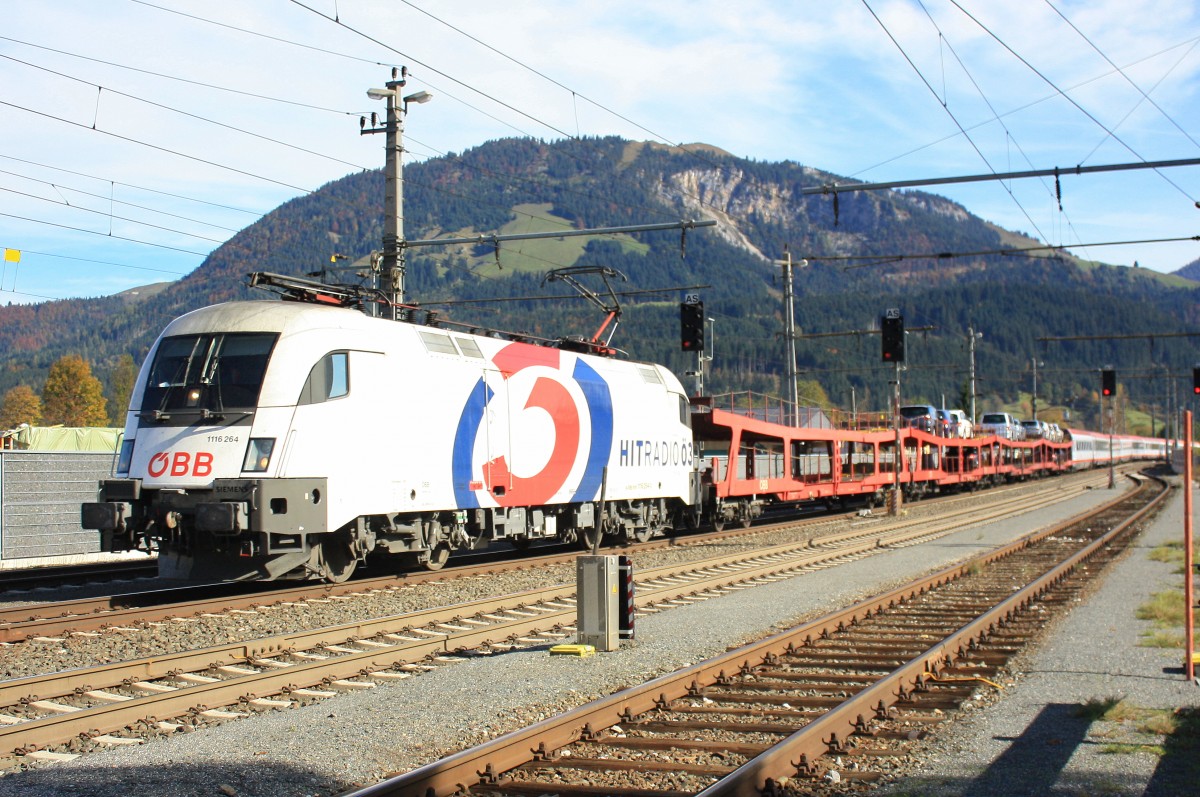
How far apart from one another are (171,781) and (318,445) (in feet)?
25.2

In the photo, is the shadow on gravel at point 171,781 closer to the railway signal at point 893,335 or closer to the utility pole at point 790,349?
the railway signal at point 893,335

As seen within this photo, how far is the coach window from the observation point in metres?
13.7

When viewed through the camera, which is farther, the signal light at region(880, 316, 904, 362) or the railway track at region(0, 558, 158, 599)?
the signal light at region(880, 316, 904, 362)

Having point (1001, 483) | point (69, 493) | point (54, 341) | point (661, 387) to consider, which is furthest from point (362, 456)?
point (54, 341)

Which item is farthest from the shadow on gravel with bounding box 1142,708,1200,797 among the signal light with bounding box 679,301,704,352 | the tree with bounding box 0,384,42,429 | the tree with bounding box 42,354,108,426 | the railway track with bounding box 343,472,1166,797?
the tree with bounding box 42,354,108,426

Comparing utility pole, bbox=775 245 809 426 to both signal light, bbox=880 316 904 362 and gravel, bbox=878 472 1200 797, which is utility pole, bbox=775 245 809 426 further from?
gravel, bbox=878 472 1200 797

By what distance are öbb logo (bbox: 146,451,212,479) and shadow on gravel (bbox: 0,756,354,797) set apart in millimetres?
6829

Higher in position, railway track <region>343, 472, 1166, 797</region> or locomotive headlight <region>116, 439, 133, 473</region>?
locomotive headlight <region>116, 439, 133, 473</region>

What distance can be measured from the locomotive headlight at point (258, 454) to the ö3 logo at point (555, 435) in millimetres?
3592

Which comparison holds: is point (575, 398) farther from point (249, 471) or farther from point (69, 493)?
point (69, 493)

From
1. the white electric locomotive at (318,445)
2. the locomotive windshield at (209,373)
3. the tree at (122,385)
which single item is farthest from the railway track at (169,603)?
the tree at (122,385)

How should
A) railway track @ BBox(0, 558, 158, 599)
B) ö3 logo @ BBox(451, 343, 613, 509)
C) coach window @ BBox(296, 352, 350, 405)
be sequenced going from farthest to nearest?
ö3 logo @ BBox(451, 343, 613, 509) < railway track @ BBox(0, 558, 158, 599) < coach window @ BBox(296, 352, 350, 405)

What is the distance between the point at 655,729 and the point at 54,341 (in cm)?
17415

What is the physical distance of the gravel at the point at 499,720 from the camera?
20.6 ft
